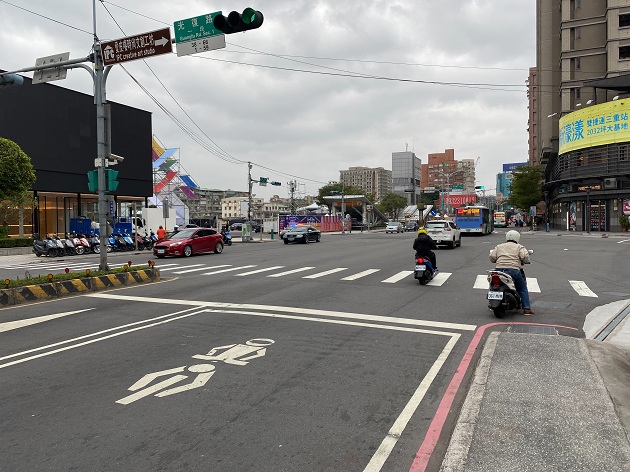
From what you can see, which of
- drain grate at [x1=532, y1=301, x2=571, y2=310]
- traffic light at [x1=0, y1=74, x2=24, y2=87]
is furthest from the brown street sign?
drain grate at [x1=532, y1=301, x2=571, y2=310]

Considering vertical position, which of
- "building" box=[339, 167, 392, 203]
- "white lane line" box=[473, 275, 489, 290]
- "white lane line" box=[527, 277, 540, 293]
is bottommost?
"white lane line" box=[527, 277, 540, 293]

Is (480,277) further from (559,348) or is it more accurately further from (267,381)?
(267,381)

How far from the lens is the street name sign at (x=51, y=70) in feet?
45.7

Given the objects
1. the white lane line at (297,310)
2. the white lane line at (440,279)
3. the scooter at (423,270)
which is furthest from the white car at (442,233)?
the white lane line at (297,310)

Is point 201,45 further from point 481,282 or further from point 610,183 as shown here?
point 610,183

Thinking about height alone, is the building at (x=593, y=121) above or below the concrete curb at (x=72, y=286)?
above

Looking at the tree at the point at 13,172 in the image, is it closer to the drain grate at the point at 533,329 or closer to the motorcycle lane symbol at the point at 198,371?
the motorcycle lane symbol at the point at 198,371

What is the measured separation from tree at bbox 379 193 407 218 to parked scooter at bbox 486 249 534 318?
385ft

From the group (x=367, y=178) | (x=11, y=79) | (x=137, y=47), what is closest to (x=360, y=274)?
(x=137, y=47)

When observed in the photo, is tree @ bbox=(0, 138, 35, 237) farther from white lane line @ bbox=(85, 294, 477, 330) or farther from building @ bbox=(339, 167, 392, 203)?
building @ bbox=(339, 167, 392, 203)

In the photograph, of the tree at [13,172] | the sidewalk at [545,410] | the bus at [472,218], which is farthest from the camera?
the bus at [472,218]

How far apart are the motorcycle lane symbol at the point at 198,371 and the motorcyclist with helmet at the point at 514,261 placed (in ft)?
16.0

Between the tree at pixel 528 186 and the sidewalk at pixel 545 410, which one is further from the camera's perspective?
the tree at pixel 528 186

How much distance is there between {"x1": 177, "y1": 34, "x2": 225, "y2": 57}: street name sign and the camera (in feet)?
33.4
